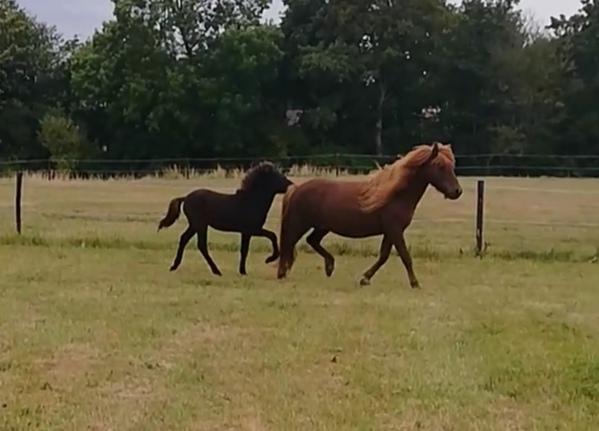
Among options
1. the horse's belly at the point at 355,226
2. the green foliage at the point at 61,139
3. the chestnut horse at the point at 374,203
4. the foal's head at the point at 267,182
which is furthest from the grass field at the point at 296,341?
the green foliage at the point at 61,139

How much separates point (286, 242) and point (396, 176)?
1.34 meters


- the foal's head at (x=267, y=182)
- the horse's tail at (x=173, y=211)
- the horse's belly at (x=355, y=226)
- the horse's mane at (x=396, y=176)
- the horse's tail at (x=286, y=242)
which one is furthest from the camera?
the horse's tail at (x=173, y=211)

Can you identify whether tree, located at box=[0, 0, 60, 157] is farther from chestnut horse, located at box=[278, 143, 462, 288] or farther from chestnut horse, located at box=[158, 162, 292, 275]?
chestnut horse, located at box=[278, 143, 462, 288]

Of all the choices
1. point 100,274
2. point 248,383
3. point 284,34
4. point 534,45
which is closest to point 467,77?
point 534,45

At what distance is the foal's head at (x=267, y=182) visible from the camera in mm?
9961

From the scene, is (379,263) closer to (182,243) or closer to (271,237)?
(271,237)

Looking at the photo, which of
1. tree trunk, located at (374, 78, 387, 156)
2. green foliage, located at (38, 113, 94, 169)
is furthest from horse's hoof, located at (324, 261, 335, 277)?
tree trunk, located at (374, 78, 387, 156)

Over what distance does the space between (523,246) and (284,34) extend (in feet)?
98.7

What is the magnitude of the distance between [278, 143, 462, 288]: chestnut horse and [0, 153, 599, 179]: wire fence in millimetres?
15492

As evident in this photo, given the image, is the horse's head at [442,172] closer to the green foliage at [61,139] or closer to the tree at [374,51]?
the green foliage at [61,139]

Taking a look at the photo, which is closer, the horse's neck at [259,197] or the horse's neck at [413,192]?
the horse's neck at [413,192]

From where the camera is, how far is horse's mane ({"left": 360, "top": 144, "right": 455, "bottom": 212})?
9.39 m

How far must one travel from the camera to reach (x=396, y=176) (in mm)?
9492

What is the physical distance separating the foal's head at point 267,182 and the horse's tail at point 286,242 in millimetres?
99
